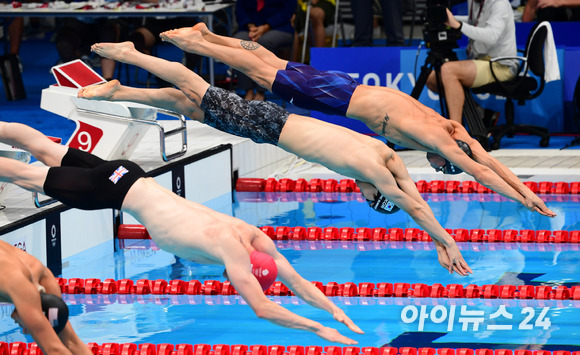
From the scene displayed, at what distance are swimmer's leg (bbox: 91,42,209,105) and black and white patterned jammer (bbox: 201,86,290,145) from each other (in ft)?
0.20

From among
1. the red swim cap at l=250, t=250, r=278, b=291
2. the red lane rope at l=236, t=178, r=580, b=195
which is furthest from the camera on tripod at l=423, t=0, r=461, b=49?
the red swim cap at l=250, t=250, r=278, b=291

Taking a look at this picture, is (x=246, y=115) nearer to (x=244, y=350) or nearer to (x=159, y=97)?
(x=159, y=97)

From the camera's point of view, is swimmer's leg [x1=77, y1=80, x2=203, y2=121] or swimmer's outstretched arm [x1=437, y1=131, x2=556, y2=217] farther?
swimmer's leg [x1=77, y1=80, x2=203, y2=121]

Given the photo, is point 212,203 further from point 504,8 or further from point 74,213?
point 504,8

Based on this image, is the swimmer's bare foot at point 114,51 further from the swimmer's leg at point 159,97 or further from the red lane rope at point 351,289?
the red lane rope at point 351,289

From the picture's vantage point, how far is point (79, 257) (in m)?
6.20

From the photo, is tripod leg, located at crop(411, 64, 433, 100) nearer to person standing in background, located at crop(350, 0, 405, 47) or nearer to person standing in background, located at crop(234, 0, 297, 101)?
person standing in background, located at crop(350, 0, 405, 47)

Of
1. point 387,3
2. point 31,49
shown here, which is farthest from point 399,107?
point 31,49

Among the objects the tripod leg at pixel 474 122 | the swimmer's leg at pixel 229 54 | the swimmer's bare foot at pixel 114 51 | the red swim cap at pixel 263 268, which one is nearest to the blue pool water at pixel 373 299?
the tripod leg at pixel 474 122

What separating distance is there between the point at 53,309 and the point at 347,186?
4.78m

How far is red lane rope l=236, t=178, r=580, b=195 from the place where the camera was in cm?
751

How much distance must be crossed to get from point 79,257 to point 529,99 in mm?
4296

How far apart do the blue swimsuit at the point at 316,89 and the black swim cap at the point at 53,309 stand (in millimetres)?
2357

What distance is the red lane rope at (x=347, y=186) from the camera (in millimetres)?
7513
